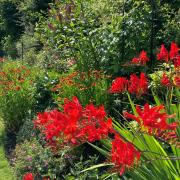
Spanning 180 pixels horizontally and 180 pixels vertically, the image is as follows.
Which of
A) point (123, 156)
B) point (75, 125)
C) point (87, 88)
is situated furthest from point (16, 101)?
point (123, 156)

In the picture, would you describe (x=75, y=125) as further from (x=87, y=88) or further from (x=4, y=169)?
(x=4, y=169)

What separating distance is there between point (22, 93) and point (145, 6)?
216cm

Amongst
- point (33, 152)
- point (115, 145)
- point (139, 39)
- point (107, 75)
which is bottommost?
point (33, 152)

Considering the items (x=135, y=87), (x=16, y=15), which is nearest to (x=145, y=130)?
(x=135, y=87)

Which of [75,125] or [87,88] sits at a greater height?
[75,125]

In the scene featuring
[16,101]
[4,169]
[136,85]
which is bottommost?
[4,169]

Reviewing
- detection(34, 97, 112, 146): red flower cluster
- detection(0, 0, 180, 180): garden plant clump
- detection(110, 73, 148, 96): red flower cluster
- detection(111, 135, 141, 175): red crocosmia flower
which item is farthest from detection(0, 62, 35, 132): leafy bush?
detection(111, 135, 141, 175): red crocosmia flower

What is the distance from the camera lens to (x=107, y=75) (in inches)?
187

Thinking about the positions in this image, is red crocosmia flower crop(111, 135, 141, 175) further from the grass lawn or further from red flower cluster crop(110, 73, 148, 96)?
the grass lawn

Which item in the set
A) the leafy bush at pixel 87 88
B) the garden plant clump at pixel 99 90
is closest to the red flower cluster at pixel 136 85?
the garden plant clump at pixel 99 90

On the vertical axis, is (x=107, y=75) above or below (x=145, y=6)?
below

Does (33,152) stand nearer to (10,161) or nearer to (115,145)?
(10,161)

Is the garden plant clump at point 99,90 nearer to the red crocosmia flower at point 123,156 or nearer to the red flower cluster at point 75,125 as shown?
the red flower cluster at point 75,125

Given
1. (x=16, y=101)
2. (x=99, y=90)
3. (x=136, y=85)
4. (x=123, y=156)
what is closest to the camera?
(x=123, y=156)
